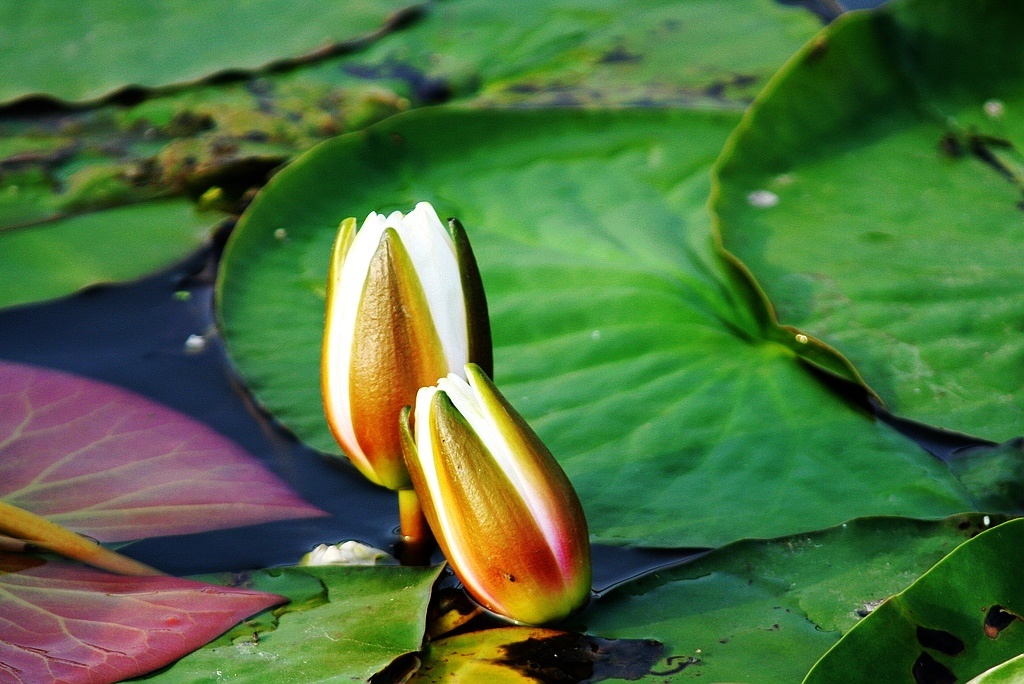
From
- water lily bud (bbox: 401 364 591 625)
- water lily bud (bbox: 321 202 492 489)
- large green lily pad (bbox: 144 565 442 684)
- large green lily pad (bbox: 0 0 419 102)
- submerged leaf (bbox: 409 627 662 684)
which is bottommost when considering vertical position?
submerged leaf (bbox: 409 627 662 684)

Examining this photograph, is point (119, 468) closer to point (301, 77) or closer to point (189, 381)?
point (189, 381)

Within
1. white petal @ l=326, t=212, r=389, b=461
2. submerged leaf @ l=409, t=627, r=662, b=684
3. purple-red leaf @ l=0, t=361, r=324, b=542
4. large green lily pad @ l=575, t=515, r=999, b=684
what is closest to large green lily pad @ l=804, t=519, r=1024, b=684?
large green lily pad @ l=575, t=515, r=999, b=684

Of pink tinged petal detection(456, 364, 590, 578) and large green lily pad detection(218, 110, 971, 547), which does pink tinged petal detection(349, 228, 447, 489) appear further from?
large green lily pad detection(218, 110, 971, 547)

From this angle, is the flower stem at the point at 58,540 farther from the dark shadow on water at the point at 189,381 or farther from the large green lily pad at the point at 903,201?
the large green lily pad at the point at 903,201

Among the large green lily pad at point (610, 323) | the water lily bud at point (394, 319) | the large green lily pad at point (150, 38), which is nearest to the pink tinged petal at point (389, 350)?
the water lily bud at point (394, 319)

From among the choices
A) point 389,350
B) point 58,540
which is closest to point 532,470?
point 389,350

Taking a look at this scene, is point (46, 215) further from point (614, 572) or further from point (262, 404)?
point (614, 572)

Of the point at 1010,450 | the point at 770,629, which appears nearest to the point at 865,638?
the point at 770,629
